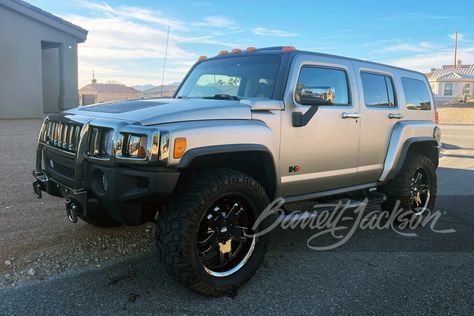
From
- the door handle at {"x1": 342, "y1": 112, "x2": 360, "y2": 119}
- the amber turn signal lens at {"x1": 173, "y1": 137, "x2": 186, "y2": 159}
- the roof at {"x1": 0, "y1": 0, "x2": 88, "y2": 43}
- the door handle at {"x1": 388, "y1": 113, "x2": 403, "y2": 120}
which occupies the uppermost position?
the roof at {"x1": 0, "y1": 0, "x2": 88, "y2": 43}

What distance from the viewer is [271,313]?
3.14m

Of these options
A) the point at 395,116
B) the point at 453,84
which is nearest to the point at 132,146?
the point at 395,116

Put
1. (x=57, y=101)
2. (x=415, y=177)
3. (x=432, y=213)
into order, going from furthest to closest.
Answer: (x=57, y=101), (x=432, y=213), (x=415, y=177)

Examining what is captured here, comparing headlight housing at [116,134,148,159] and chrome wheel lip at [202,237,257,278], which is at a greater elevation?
headlight housing at [116,134,148,159]

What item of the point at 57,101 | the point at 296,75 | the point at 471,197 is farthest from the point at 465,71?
the point at 296,75

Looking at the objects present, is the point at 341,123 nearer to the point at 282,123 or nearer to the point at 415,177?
the point at 282,123

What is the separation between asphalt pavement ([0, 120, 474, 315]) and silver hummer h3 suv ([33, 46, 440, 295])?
1.00ft

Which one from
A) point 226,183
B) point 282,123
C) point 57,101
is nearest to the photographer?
point 226,183

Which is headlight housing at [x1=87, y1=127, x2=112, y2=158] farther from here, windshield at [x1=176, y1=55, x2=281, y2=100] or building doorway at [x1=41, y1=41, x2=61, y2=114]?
building doorway at [x1=41, y1=41, x2=61, y2=114]

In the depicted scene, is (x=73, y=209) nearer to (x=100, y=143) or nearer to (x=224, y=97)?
(x=100, y=143)

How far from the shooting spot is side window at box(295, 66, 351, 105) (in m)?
4.20

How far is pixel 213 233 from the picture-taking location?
11.3ft

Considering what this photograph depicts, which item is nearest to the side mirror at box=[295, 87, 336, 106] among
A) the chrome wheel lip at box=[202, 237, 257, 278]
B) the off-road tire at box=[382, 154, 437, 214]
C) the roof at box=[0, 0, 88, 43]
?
the chrome wheel lip at box=[202, 237, 257, 278]

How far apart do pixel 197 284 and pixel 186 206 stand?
59cm
